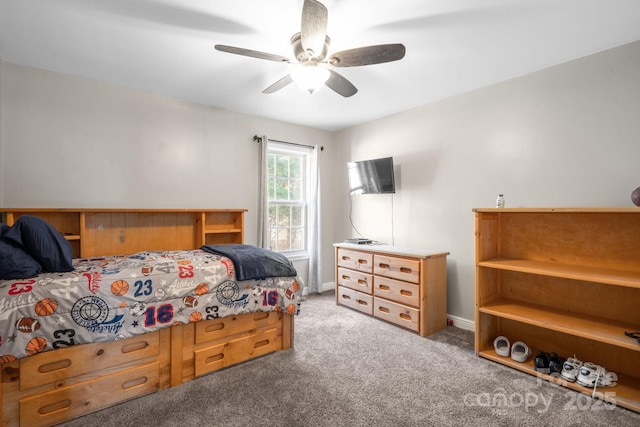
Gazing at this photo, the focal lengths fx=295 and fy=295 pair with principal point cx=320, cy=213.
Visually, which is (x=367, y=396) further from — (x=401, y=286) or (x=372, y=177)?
(x=372, y=177)

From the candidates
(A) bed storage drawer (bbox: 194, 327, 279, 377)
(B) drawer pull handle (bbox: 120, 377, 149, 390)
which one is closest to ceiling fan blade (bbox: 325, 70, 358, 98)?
(A) bed storage drawer (bbox: 194, 327, 279, 377)

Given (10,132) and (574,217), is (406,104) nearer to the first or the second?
(574,217)

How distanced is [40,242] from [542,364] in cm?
348

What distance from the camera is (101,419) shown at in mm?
1704

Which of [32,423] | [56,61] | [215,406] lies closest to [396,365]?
[215,406]

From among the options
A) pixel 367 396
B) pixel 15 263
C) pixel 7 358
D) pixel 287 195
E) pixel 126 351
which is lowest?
pixel 367 396

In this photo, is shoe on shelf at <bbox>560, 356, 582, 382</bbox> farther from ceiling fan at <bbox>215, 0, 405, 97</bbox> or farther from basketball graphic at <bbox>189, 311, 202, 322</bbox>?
basketball graphic at <bbox>189, 311, 202, 322</bbox>

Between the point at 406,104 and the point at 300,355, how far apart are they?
112 inches

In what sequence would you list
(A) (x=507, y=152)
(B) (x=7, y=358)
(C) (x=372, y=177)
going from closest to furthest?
(B) (x=7, y=358) → (A) (x=507, y=152) → (C) (x=372, y=177)

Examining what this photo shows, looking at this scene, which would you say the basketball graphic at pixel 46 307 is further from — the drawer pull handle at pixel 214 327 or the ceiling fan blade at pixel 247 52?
the ceiling fan blade at pixel 247 52

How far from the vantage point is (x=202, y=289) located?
Result: 2.12 metres

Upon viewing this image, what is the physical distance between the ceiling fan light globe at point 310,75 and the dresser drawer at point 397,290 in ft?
6.74

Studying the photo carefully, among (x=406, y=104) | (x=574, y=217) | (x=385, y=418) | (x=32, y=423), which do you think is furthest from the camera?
(x=406, y=104)

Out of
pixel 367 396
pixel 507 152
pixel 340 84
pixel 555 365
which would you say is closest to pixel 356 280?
pixel 367 396
